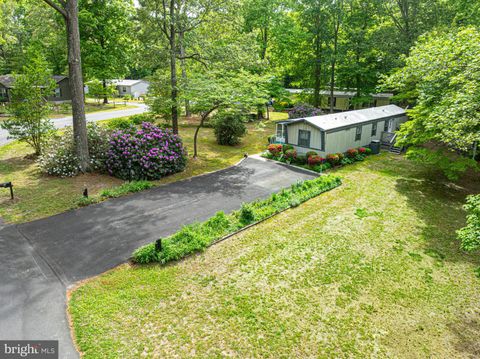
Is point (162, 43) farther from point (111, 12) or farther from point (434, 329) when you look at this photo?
point (434, 329)

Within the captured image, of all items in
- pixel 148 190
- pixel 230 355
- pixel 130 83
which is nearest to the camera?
pixel 230 355

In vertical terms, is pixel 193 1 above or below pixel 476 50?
above

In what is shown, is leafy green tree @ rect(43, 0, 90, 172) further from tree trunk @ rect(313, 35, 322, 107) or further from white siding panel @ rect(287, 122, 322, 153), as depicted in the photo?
tree trunk @ rect(313, 35, 322, 107)

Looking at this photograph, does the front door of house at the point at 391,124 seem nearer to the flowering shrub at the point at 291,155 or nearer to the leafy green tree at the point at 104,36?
the flowering shrub at the point at 291,155

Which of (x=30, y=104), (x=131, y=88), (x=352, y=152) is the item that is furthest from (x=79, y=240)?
(x=131, y=88)

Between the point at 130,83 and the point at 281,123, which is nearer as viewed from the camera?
the point at 281,123

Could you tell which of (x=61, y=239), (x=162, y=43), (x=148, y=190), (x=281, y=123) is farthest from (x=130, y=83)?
(x=61, y=239)

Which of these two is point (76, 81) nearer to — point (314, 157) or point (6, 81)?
point (314, 157)

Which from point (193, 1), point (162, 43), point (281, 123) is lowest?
point (281, 123)
